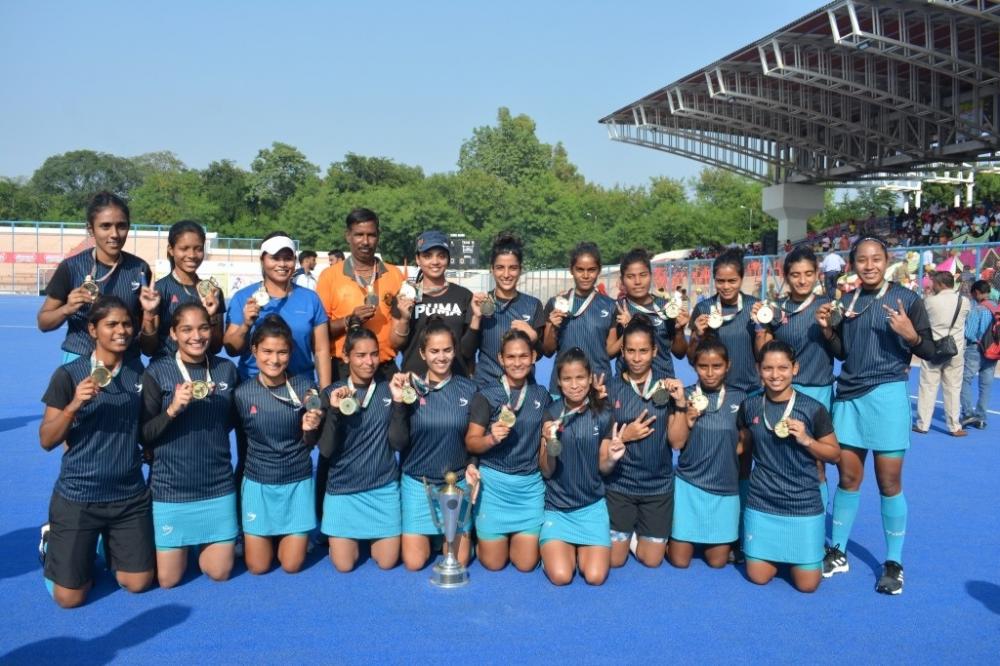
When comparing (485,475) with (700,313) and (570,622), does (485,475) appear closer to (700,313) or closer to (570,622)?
(570,622)

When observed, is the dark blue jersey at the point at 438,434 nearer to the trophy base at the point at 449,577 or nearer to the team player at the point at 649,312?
the trophy base at the point at 449,577

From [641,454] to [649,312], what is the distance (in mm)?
1219

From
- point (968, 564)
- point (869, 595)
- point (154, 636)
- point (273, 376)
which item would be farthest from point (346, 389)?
point (968, 564)

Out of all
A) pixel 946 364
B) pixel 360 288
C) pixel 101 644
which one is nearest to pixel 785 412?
pixel 360 288

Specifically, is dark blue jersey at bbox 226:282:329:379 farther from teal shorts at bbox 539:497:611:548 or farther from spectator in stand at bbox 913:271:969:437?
spectator in stand at bbox 913:271:969:437

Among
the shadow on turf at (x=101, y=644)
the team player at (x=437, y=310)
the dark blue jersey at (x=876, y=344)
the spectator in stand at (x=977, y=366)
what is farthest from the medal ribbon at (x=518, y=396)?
Answer: the spectator in stand at (x=977, y=366)

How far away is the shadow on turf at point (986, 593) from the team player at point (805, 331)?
3.61ft

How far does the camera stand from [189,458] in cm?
545

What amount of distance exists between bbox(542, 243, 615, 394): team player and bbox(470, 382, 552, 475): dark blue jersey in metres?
0.53

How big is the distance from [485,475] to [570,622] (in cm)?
128

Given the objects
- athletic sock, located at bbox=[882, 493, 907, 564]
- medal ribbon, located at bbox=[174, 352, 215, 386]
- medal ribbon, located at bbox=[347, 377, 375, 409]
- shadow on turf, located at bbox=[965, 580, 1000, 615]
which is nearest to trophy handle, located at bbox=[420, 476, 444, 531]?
medal ribbon, located at bbox=[347, 377, 375, 409]

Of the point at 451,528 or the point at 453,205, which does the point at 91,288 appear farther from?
the point at 453,205

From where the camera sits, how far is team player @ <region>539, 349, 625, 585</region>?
18.6ft

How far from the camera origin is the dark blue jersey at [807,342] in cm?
600
